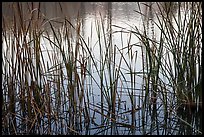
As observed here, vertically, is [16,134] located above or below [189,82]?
below

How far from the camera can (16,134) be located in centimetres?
168

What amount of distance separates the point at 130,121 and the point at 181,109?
0.27m

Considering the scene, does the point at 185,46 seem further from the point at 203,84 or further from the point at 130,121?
the point at 130,121

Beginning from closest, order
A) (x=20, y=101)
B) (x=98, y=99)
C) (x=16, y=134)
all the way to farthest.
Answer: (x=16, y=134)
(x=20, y=101)
(x=98, y=99)

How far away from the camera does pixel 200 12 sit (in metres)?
1.70

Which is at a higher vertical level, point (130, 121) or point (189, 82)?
point (189, 82)

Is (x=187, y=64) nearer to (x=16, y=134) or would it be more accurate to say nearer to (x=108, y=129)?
(x=108, y=129)

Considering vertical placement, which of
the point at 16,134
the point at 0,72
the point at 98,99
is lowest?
the point at 16,134

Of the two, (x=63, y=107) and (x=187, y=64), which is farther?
(x=63, y=107)

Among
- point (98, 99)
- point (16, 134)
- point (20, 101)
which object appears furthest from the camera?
point (98, 99)

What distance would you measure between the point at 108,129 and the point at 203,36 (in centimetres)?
65

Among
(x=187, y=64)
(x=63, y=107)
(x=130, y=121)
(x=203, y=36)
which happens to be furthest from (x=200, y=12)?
(x=63, y=107)

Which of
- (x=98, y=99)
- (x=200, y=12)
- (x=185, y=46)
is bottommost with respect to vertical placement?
(x=98, y=99)

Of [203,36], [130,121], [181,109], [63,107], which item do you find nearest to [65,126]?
[63,107]
